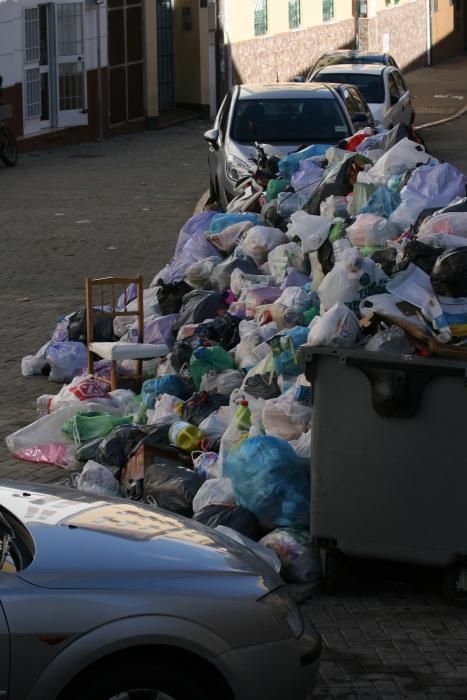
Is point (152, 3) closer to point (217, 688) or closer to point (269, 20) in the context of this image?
point (269, 20)

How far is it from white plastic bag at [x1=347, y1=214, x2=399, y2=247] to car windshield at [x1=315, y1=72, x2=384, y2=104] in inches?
642

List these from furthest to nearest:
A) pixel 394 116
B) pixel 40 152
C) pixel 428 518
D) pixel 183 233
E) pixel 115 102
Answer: pixel 115 102 → pixel 40 152 → pixel 394 116 → pixel 183 233 → pixel 428 518

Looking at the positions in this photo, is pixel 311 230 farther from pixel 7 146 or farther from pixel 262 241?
pixel 7 146

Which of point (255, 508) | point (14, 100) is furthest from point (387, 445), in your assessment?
point (14, 100)

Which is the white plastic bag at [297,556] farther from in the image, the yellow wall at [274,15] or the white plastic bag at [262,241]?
the yellow wall at [274,15]

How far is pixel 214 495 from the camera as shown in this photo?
716 cm

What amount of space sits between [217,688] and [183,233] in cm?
800

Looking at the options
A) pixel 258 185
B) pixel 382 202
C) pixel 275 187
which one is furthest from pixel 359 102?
pixel 382 202

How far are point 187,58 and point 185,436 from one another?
2509cm

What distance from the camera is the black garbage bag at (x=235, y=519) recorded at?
22.5ft

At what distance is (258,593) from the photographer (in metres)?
4.85

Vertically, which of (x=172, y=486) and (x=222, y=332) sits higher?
(x=222, y=332)

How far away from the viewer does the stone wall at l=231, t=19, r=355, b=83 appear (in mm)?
33344

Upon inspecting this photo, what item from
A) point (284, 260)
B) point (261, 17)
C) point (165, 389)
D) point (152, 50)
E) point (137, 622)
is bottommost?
point (165, 389)
